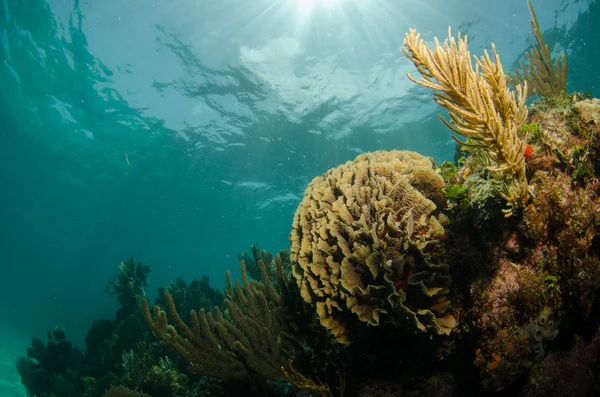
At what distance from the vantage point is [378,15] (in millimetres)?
14539

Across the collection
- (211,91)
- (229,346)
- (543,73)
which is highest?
(211,91)

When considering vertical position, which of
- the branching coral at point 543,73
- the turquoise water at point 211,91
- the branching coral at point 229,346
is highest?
the turquoise water at point 211,91

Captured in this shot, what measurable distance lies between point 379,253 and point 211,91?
2026 centimetres

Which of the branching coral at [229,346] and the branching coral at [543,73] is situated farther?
the branching coral at [543,73]

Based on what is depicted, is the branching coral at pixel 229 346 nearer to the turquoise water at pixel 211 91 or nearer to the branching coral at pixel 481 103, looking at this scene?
the branching coral at pixel 481 103

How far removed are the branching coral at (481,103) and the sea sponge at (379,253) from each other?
74 centimetres

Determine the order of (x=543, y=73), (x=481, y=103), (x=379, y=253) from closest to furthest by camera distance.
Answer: (x=481, y=103), (x=379, y=253), (x=543, y=73)

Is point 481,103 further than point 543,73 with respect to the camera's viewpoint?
No

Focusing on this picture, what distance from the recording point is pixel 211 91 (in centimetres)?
2009

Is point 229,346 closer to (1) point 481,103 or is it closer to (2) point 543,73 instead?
(1) point 481,103

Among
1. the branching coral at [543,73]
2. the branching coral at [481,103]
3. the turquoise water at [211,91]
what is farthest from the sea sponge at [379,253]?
the turquoise water at [211,91]

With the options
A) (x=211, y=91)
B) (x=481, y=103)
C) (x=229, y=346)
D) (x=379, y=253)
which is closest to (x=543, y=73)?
(x=481, y=103)

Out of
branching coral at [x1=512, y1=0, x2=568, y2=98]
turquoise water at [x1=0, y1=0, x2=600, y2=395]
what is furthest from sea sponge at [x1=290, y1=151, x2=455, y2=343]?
turquoise water at [x1=0, y1=0, x2=600, y2=395]

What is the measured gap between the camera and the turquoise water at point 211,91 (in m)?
15.4
